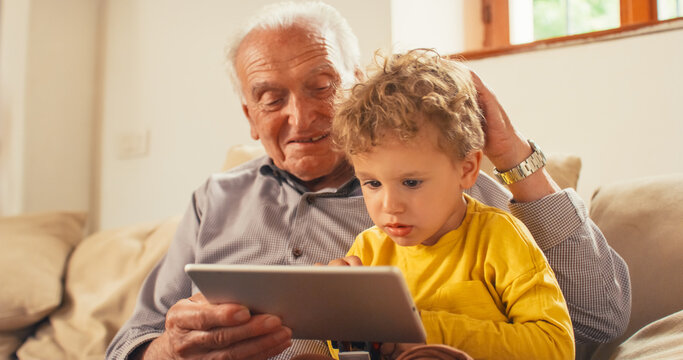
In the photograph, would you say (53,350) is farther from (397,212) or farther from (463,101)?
(463,101)

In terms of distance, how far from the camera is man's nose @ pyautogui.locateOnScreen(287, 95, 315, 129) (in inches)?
56.9

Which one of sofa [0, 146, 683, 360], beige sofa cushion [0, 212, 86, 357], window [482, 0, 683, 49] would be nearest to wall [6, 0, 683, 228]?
window [482, 0, 683, 49]

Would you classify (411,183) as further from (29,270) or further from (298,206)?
(29,270)

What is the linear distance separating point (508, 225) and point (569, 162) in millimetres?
626

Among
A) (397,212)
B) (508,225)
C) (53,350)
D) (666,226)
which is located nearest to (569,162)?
(666,226)

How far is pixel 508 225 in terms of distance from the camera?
3.06 feet

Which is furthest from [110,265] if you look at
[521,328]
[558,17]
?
[558,17]

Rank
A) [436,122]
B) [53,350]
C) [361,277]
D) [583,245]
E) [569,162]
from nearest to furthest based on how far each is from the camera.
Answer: [361,277] < [436,122] < [583,245] < [569,162] < [53,350]

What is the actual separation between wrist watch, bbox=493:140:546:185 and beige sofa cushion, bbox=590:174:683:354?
31 cm

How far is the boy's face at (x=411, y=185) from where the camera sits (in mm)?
898

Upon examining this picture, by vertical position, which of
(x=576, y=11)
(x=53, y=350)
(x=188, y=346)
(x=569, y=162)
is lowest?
(x=53, y=350)

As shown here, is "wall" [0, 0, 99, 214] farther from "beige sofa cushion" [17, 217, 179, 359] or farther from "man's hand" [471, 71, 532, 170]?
"man's hand" [471, 71, 532, 170]

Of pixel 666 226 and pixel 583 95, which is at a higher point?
pixel 583 95

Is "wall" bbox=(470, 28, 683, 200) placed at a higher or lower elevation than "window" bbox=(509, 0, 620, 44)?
lower
